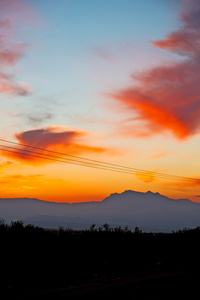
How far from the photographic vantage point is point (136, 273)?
13312 millimetres

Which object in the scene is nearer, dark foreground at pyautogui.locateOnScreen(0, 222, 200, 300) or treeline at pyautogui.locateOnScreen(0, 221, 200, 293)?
dark foreground at pyautogui.locateOnScreen(0, 222, 200, 300)

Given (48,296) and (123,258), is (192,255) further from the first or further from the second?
(48,296)

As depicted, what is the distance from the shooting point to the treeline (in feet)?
42.4

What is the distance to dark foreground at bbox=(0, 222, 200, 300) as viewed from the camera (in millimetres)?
10266

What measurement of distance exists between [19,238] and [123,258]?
533 centimetres

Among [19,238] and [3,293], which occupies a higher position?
[19,238]

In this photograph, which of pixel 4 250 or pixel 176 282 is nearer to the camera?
pixel 176 282

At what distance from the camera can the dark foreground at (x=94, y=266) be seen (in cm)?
1027

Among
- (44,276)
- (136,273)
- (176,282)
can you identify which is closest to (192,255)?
(136,273)

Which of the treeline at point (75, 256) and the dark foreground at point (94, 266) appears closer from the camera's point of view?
the dark foreground at point (94, 266)

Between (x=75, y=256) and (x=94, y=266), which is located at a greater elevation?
(x=75, y=256)

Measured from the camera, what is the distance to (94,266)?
1515 centimetres

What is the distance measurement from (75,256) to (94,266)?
5.10ft

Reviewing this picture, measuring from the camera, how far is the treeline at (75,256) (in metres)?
12.9
